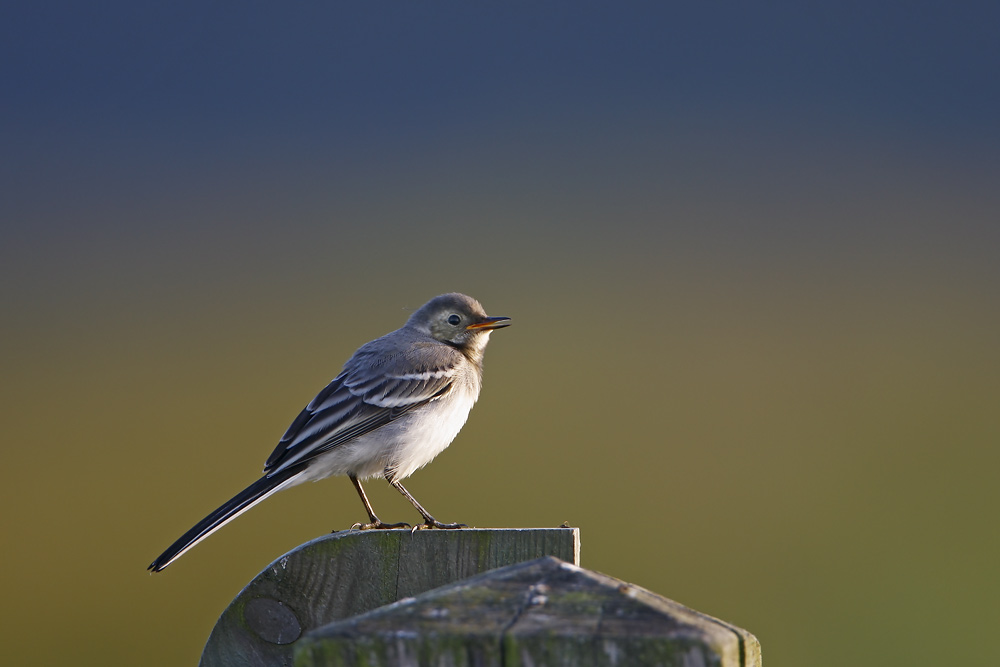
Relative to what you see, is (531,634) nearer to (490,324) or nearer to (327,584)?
(327,584)

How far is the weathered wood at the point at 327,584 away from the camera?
2898 mm

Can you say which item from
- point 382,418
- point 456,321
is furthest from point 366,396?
point 456,321

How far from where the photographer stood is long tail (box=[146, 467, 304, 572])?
169 inches

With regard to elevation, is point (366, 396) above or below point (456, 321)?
below

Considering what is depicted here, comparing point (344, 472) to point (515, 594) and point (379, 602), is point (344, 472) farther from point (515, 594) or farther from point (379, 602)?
point (515, 594)

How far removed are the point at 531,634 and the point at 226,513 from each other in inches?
141

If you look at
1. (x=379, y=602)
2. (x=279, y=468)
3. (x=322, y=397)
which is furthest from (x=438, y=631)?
(x=322, y=397)

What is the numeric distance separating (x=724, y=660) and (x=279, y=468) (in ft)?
14.5

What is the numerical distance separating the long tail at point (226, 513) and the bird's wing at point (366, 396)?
5.0 inches

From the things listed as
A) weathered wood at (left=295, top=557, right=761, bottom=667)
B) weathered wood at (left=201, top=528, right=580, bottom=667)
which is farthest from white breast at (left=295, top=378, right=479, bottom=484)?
weathered wood at (left=295, top=557, right=761, bottom=667)

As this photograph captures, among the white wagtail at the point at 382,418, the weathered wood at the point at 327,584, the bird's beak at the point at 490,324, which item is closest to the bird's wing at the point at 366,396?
the white wagtail at the point at 382,418

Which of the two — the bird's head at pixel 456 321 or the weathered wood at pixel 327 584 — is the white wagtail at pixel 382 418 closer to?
the bird's head at pixel 456 321

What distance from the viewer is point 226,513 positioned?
4801 mm

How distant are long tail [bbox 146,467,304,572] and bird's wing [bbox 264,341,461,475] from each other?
0.13 m
